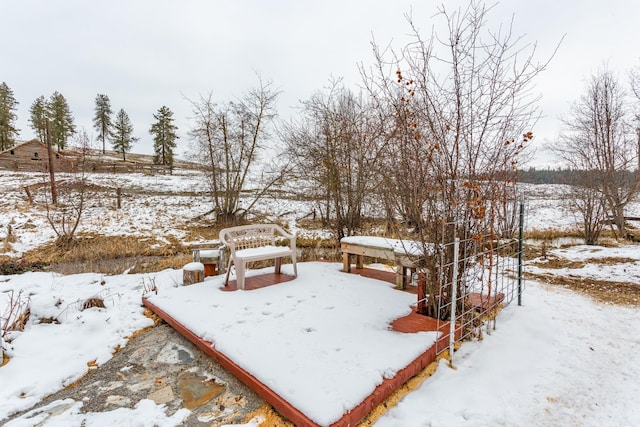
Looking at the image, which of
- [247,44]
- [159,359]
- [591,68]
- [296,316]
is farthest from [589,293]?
[247,44]

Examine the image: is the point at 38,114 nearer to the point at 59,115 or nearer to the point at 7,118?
the point at 59,115

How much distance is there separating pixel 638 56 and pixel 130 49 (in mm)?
12168

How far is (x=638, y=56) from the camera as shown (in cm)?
707

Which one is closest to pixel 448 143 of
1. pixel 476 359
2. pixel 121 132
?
pixel 476 359

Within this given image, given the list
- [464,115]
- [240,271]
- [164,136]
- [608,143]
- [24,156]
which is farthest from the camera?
[164,136]

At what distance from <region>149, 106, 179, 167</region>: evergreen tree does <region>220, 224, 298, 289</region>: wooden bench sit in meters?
24.1

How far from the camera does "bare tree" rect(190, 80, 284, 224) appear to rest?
9.89 m

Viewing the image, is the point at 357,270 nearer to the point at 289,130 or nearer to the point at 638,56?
the point at 289,130

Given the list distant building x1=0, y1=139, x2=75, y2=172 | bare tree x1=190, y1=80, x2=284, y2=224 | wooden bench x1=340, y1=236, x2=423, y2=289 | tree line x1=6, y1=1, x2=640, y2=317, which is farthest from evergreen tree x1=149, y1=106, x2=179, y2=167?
wooden bench x1=340, y1=236, x2=423, y2=289

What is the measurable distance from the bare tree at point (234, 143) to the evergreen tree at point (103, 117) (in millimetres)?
27202

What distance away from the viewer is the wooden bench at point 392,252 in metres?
3.11

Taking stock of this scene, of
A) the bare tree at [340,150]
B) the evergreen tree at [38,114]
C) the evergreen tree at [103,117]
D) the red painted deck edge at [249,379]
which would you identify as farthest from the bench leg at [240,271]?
the evergreen tree at [38,114]

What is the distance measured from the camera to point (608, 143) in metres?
7.41

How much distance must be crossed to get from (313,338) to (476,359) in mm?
1236
